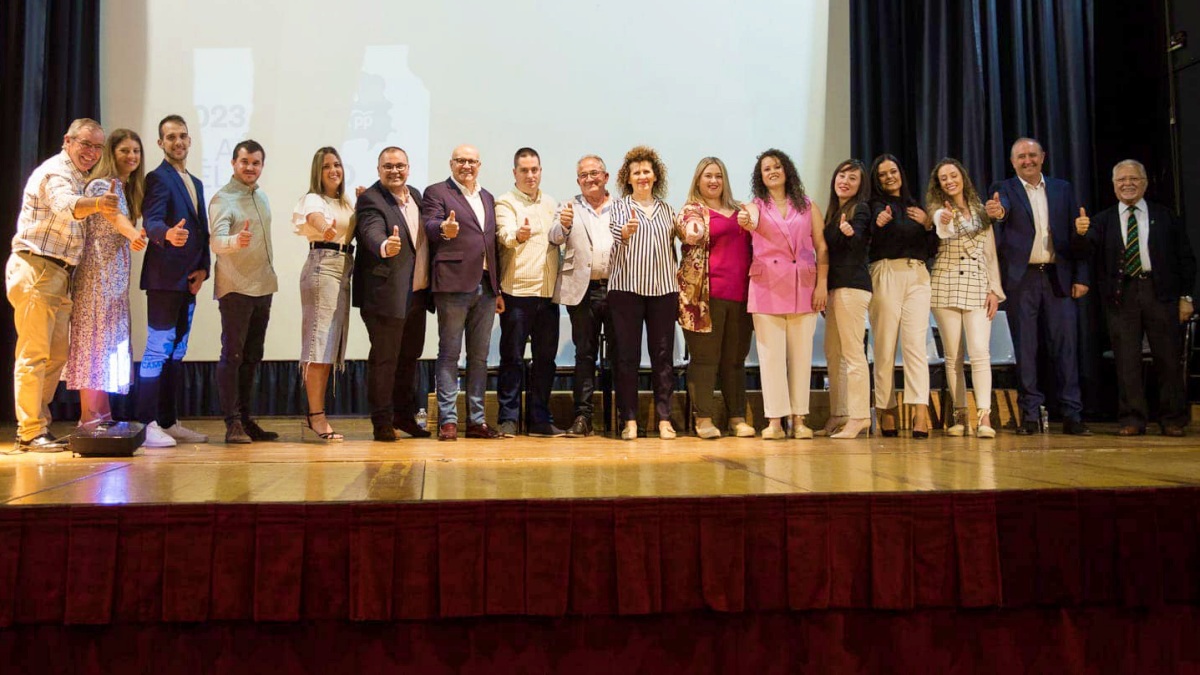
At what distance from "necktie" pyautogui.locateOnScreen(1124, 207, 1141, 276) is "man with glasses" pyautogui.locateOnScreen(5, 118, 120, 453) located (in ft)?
15.7

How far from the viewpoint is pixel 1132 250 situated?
4.74 meters

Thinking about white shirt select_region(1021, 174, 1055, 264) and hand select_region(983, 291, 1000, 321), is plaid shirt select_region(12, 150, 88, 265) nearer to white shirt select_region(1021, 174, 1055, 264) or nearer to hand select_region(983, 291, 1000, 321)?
hand select_region(983, 291, 1000, 321)

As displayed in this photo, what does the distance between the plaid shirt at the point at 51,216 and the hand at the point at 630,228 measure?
2.28 meters

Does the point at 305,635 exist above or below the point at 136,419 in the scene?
below

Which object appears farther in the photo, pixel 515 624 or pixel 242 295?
pixel 242 295

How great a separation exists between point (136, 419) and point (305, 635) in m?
2.60

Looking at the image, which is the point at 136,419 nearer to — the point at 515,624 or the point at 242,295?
the point at 242,295

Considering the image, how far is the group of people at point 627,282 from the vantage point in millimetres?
4078

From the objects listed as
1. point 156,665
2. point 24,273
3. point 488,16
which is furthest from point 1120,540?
point 488,16

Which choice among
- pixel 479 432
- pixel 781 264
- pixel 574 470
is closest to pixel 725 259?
pixel 781 264

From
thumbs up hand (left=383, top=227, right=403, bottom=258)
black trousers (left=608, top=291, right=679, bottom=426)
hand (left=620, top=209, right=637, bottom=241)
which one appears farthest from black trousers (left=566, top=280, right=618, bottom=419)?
thumbs up hand (left=383, top=227, right=403, bottom=258)

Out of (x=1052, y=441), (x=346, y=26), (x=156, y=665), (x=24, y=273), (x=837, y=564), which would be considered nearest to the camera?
(x=156, y=665)

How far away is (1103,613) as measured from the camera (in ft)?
7.60

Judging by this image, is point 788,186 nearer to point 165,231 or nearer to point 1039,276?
point 1039,276
